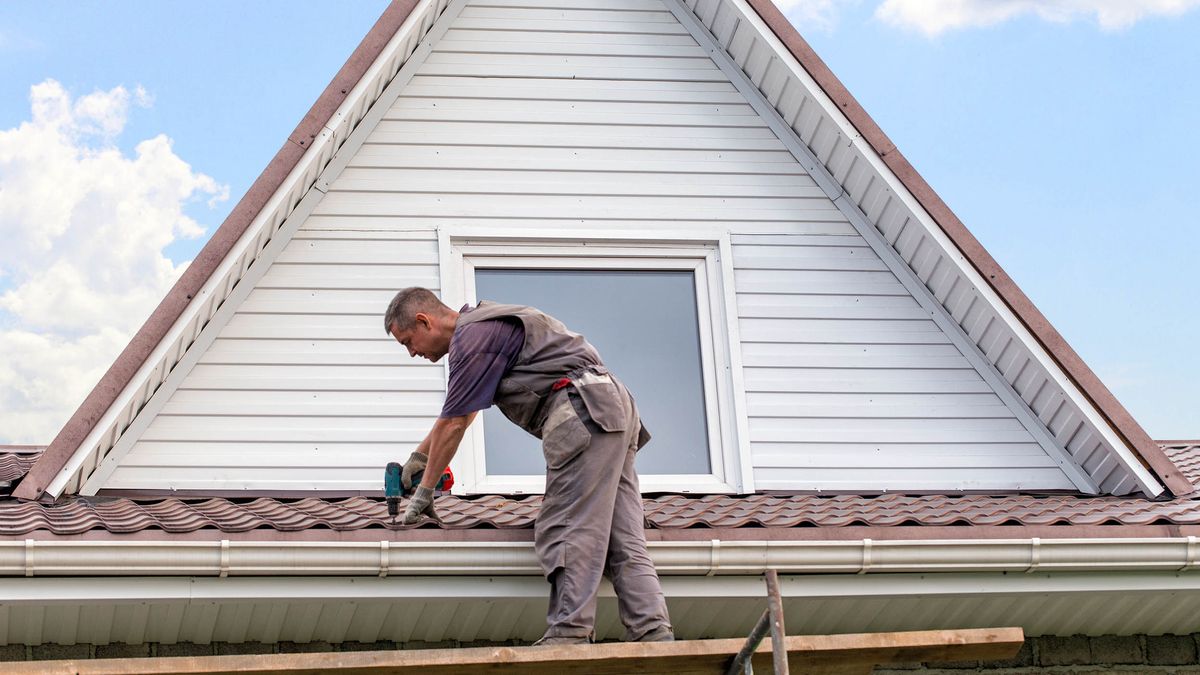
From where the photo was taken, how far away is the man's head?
5.79 metres

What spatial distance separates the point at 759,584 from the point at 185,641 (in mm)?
2284

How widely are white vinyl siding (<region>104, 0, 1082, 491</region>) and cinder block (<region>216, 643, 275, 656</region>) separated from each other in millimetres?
1051

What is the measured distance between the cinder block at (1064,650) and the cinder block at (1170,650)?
28 centimetres

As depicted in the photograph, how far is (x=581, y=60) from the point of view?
26.2ft

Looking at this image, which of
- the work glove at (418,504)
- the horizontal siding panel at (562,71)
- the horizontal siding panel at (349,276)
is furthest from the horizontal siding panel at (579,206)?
the work glove at (418,504)

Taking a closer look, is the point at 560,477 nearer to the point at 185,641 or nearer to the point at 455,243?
the point at 185,641

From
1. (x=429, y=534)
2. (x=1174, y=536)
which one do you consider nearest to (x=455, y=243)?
(x=429, y=534)

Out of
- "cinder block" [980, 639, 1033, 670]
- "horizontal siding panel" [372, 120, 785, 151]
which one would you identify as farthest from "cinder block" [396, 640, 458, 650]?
"horizontal siding panel" [372, 120, 785, 151]

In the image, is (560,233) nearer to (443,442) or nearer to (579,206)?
(579,206)

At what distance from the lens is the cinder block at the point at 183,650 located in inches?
229

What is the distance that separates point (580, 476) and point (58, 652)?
85.5 inches

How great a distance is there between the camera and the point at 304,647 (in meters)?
5.97

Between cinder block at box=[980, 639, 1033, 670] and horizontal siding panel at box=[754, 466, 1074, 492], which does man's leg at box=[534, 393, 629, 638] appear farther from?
cinder block at box=[980, 639, 1033, 670]

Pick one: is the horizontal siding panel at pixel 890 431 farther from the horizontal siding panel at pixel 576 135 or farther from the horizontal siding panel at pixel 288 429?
the horizontal siding panel at pixel 288 429
